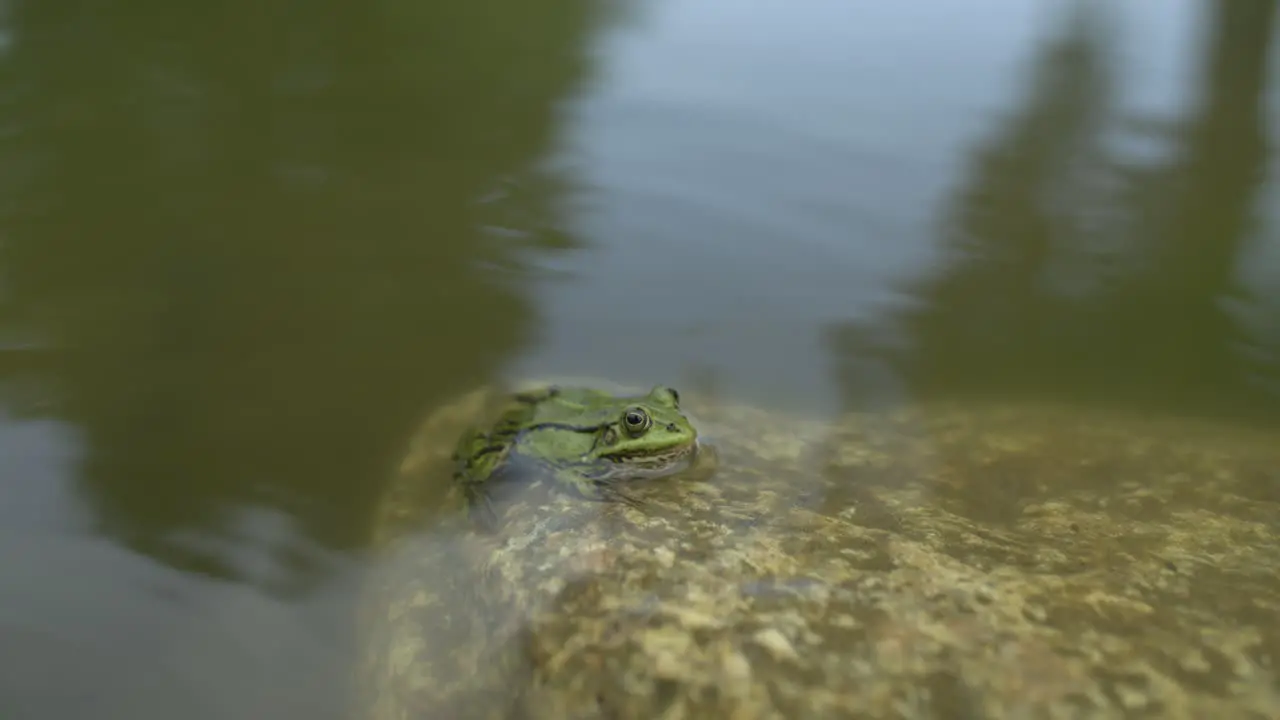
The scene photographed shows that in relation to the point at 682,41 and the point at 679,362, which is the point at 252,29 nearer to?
the point at 682,41

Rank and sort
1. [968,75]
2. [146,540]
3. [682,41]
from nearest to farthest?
[146,540]
[968,75]
[682,41]

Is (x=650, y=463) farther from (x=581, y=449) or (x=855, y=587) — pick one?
(x=855, y=587)

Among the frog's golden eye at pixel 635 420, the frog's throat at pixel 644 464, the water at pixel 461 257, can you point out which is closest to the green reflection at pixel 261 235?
the water at pixel 461 257

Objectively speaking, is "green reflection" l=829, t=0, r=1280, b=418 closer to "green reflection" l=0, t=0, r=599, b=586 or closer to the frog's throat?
the frog's throat

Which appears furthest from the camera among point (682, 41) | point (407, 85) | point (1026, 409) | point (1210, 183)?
point (682, 41)

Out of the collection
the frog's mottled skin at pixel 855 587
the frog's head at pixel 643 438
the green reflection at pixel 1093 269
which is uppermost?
the green reflection at pixel 1093 269

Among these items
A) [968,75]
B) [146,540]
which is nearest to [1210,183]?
[968,75]

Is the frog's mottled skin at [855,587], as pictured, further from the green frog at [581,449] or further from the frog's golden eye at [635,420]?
the frog's golden eye at [635,420]

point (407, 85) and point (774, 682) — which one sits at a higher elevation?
point (407, 85)
